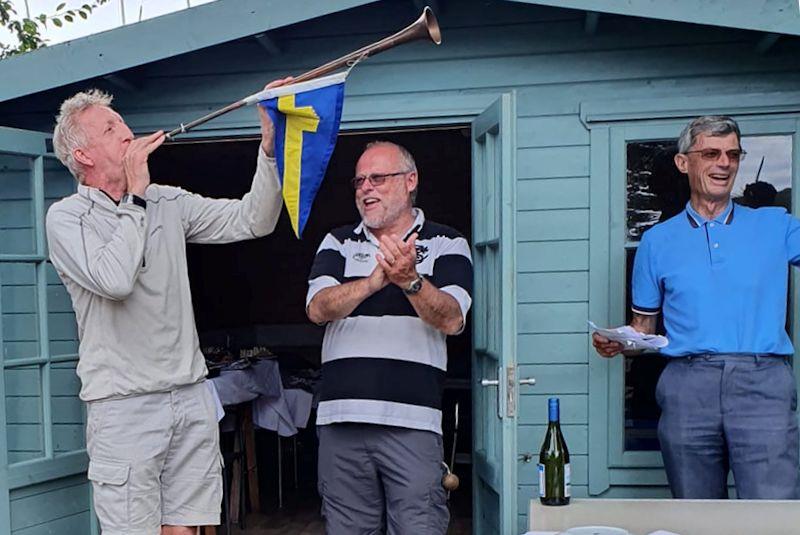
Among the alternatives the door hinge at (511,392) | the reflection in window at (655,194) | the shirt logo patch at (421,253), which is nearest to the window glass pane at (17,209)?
the shirt logo patch at (421,253)

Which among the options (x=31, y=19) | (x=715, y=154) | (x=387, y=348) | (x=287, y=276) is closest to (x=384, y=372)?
(x=387, y=348)

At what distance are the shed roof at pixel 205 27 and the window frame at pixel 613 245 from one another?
366 millimetres

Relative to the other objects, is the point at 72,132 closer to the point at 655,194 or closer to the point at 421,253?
the point at 421,253

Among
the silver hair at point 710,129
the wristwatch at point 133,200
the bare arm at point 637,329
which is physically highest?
the silver hair at point 710,129

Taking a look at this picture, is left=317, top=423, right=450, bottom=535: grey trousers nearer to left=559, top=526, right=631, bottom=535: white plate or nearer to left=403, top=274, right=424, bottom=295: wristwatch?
left=403, top=274, right=424, bottom=295: wristwatch

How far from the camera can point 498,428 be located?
8.22 feet

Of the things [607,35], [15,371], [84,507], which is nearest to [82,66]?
[15,371]

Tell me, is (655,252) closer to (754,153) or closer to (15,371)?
(754,153)

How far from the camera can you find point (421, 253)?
235cm

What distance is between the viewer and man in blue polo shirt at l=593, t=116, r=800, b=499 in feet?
7.36

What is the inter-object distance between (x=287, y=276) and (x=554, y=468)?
556 centimetres

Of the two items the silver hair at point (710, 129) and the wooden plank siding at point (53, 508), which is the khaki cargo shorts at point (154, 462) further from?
the silver hair at point (710, 129)

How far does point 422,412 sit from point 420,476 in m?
0.20

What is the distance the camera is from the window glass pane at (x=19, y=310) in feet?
9.59
